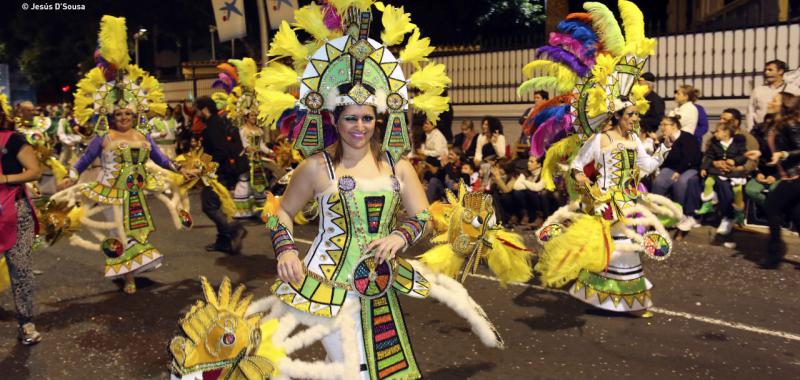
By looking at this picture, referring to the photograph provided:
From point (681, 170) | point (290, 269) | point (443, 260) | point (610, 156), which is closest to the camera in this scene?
point (290, 269)

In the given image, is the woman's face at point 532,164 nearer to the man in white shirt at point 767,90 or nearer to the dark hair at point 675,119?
the dark hair at point 675,119

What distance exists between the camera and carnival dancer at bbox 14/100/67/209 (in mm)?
8468

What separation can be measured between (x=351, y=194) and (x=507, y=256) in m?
1.28

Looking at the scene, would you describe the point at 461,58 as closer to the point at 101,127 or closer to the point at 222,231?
the point at 222,231

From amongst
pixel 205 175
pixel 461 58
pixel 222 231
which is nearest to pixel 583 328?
pixel 205 175

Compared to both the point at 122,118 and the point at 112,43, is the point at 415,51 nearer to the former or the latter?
the point at 122,118

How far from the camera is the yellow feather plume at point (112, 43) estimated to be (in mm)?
8445

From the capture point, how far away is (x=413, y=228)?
404 centimetres

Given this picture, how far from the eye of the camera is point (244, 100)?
12844 mm

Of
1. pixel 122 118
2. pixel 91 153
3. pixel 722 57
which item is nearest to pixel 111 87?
pixel 122 118

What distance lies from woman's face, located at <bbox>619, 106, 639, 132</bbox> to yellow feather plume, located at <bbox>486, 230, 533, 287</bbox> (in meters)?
2.52

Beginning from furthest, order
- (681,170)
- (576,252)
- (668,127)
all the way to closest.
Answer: (681,170) < (668,127) < (576,252)

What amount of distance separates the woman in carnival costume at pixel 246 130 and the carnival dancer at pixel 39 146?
2753 mm

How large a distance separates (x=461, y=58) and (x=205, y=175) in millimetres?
11438
